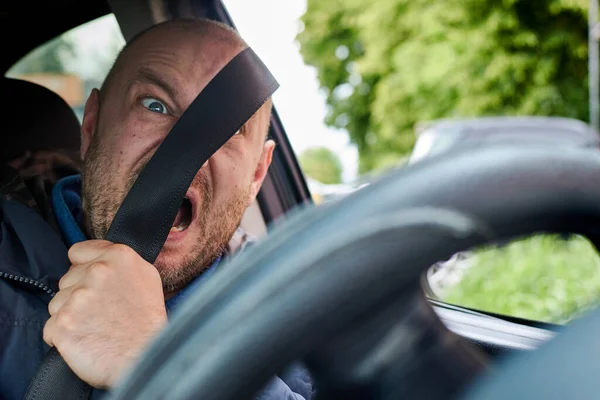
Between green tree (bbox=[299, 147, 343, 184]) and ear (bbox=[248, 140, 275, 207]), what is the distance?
40.3 meters

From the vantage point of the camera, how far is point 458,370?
0.70 m

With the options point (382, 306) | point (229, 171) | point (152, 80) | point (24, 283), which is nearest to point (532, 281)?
point (229, 171)

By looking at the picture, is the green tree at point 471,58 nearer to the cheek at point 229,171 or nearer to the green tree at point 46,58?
the green tree at point 46,58

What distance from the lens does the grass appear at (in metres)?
6.17

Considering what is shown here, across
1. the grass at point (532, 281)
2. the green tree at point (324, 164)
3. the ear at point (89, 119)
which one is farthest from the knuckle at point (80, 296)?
the green tree at point (324, 164)

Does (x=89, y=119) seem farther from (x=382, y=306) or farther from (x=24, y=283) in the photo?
(x=382, y=306)

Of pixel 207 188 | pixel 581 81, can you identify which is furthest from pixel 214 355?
pixel 581 81

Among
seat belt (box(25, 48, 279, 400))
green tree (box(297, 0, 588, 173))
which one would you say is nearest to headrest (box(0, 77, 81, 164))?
seat belt (box(25, 48, 279, 400))

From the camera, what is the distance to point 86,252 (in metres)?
1.37

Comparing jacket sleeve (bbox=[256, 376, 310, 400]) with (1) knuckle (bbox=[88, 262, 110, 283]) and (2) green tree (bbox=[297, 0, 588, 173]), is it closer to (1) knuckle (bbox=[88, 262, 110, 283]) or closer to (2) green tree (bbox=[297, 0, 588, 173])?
(1) knuckle (bbox=[88, 262, 110, 283])

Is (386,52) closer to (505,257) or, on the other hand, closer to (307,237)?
(505,257)

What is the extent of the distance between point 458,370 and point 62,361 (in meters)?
0.86

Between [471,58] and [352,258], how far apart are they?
15.0m

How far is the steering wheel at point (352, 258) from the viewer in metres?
0.61
